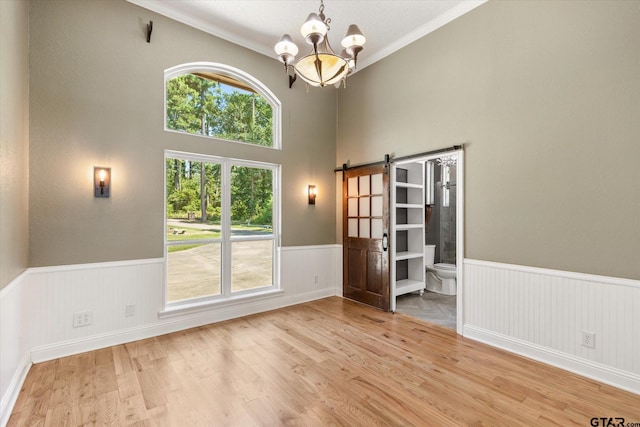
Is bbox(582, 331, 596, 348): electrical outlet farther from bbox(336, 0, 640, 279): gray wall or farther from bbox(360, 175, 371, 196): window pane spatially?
bbox(360, 175, 371, 196): window pane

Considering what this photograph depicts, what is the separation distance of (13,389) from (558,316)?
472 centimetres

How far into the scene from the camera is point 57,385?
2479mm

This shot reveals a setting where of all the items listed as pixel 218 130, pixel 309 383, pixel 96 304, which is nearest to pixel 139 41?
pixel 218 130

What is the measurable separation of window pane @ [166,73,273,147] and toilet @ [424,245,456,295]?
3.70m

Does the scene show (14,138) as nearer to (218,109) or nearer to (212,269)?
(218,109)

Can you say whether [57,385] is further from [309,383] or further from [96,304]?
[309,383]

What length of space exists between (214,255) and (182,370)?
1.64 metres

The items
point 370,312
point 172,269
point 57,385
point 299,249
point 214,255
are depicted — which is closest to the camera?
point 57,385

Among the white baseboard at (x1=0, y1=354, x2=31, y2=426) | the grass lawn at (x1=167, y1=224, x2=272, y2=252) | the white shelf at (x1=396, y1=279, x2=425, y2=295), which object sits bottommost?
the white baseboard at (x1=0, y1=354, x2=31, y2=426)

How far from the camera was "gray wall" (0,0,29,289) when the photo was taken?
82.7 inches

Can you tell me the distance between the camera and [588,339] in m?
2.63

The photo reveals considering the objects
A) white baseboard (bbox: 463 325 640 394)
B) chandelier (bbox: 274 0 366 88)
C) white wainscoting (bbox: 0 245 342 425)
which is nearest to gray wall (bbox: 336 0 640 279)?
white baseboard (bbox: 463 325 640 394)

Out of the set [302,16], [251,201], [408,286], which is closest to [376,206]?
[408,286]

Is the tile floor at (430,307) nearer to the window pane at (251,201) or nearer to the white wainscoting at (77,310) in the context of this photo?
the window pane at (251,201)
